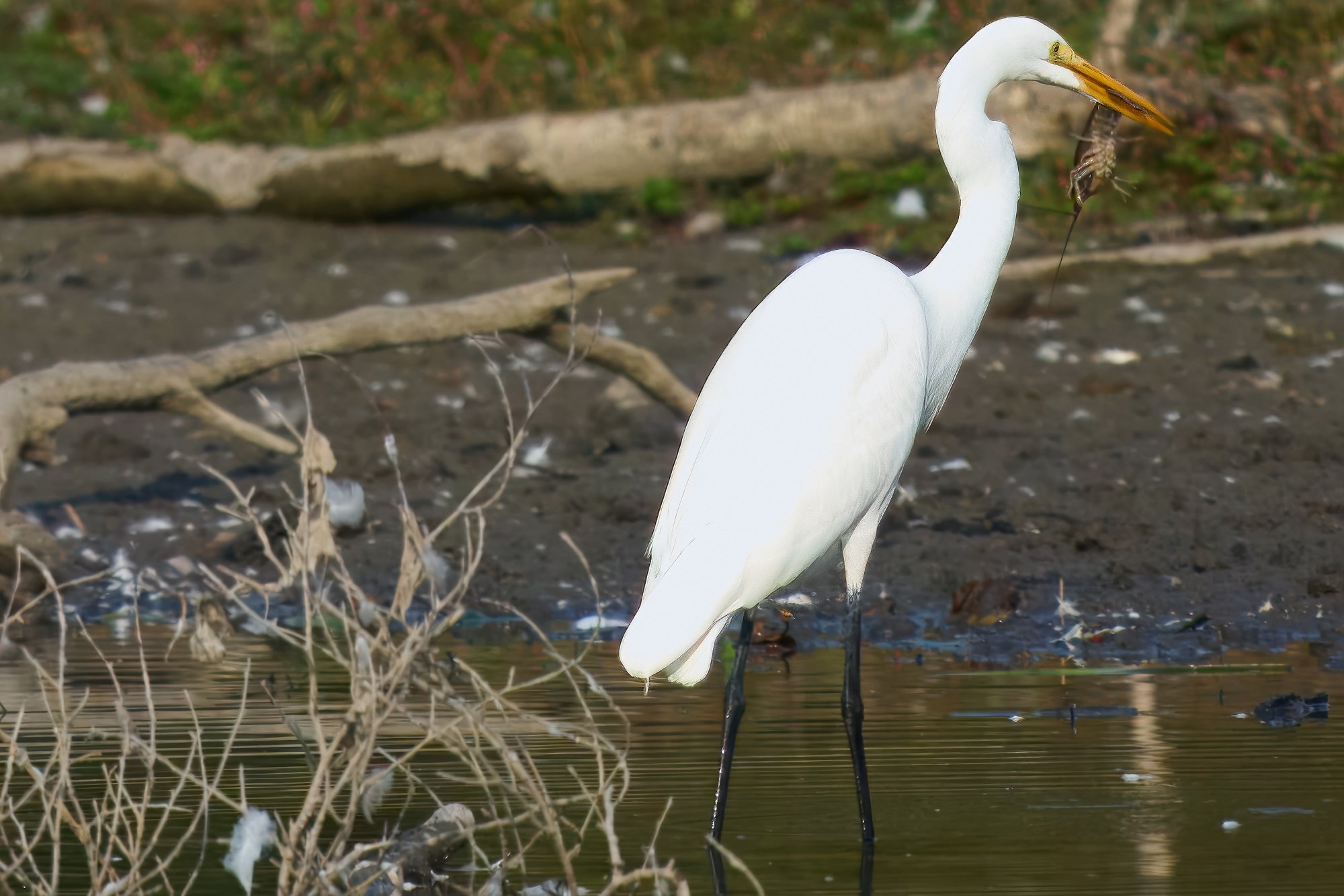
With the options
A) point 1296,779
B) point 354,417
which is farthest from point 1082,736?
point 354,417

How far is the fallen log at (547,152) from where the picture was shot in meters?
10.8

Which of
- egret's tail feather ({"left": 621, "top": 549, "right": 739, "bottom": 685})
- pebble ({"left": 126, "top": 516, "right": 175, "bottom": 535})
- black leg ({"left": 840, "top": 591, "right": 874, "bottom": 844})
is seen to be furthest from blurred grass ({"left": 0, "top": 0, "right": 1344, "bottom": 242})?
egret's tail feather ({"left": 621, "top": 549, "right": 739, "bottom": 685})

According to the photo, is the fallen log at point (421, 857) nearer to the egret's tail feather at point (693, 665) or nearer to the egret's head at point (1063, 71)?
the egret's tail feather at point (693, 665)

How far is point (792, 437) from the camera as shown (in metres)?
4.23

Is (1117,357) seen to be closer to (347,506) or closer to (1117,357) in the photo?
(1117,357)

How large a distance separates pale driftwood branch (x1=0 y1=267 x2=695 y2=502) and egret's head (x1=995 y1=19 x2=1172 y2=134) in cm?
197

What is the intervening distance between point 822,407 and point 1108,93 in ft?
4.87

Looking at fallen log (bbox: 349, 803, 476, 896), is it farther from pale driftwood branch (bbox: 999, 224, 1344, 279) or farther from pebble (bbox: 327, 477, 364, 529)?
pale driftwood branch (bbox: 999, 224, 1344, 279)

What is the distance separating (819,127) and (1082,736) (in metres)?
6.81

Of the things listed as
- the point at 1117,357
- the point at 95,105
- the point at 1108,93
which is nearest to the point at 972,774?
the point at 1108,93

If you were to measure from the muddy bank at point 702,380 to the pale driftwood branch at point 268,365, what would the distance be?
0.43 metres

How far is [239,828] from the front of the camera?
3.47 m

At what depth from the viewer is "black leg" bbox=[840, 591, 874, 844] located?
13.0ft

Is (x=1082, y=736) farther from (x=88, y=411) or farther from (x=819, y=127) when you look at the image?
(x=819, y=127)
